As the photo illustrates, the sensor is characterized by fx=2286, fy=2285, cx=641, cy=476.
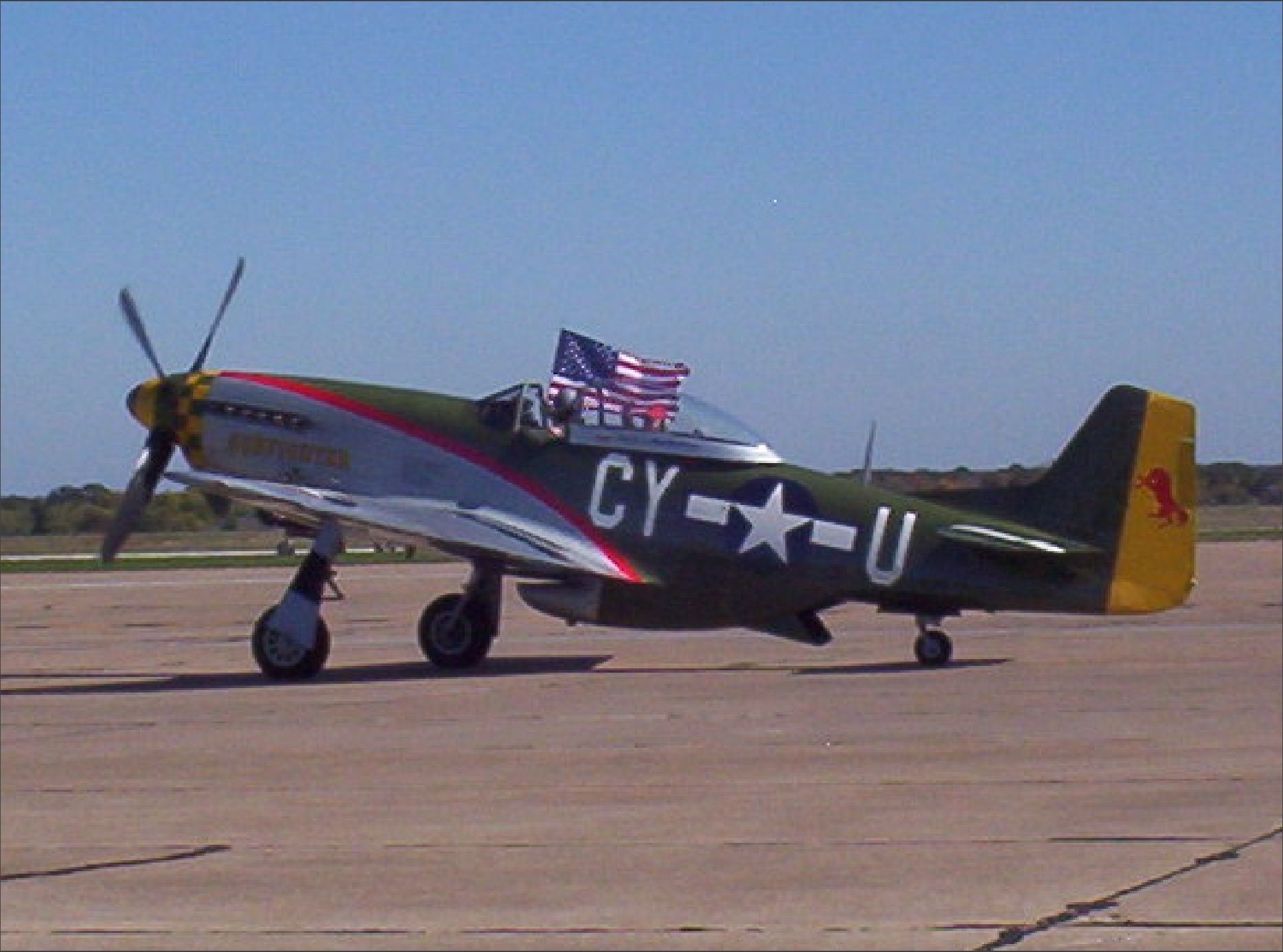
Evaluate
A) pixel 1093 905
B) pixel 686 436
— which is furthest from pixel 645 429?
pixel 1093 905

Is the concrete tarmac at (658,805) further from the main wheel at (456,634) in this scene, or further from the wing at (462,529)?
the wing at (462,529)

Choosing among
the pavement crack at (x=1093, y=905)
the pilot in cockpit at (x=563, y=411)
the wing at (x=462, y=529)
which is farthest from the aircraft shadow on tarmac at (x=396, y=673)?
the pavement crack at (x=1093, y=905)


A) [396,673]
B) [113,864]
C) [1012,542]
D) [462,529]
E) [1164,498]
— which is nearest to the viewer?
[113,864]

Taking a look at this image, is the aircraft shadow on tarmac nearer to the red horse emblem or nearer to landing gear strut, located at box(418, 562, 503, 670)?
landing gear strut, located at box(418, 562, 503, 670)

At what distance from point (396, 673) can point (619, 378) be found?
3260mm

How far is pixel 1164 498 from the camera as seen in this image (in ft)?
63.6

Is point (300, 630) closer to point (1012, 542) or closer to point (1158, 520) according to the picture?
point (1012, 542)

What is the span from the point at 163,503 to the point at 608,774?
3311 cm

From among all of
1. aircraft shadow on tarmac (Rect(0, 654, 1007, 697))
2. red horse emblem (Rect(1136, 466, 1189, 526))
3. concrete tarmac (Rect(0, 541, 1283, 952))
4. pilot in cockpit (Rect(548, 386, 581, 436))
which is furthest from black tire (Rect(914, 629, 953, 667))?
pilot in cockpit (Rect(548, 386, 581, 436))

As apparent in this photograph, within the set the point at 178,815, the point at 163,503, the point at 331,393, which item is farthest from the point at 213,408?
the point at 163,503

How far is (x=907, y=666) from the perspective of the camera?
19656 millimetres

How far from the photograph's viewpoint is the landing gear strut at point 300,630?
63.7ft

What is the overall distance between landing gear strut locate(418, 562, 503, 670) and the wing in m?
0.39

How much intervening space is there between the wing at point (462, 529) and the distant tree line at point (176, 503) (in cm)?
792
